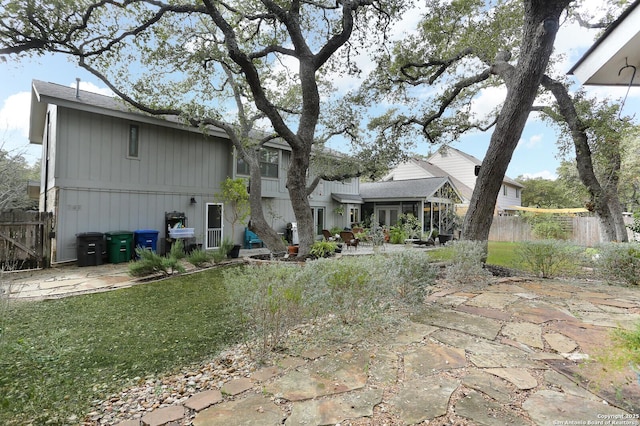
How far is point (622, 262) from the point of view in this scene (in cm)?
578

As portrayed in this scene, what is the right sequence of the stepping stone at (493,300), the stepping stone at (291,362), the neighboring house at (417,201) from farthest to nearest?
the neighboring house at (417,201) → the stepping stone at (493,300) → the stepping stone at (291,362)

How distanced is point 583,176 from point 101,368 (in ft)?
40.0

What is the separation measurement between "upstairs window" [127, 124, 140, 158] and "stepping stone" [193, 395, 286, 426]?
10.2 meters

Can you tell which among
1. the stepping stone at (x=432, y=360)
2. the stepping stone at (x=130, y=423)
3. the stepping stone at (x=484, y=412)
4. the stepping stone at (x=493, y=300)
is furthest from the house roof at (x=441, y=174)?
the stepping stone at (x=130, y=423)

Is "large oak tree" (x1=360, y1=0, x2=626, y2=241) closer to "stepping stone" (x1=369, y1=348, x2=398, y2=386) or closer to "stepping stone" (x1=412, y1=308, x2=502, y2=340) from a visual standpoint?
"stepping stone" (x1=412, y1=308, x2=502, y2=340)

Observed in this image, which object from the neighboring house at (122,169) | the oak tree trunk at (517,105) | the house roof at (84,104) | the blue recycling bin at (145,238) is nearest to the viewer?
the oak tree trunk at (517,105)

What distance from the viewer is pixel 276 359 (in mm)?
2898

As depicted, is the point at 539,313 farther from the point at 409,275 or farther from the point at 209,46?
the point at 209,46

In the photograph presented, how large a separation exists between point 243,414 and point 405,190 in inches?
709

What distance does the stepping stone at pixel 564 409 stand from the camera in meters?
1.83

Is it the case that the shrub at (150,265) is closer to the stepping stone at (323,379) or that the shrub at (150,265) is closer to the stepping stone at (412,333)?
the stepping stone at (323,379)

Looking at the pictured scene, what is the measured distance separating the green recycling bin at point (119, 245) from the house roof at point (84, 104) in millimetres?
3679

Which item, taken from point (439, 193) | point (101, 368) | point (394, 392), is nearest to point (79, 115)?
point (101, 368)

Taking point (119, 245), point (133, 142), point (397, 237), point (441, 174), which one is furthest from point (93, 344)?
point (441, 174)
